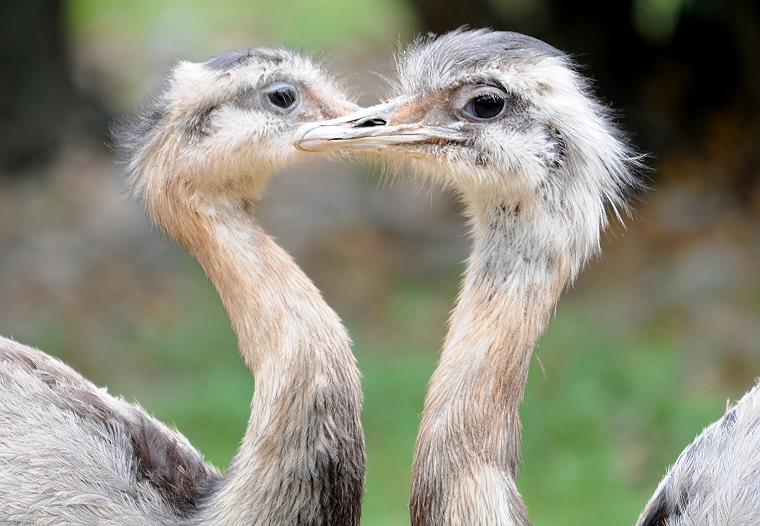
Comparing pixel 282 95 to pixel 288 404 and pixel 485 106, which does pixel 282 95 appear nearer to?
pixel 485 106

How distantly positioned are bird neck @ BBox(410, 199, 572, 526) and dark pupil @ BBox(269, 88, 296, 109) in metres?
0.70

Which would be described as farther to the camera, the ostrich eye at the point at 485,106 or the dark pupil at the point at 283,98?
the dark pupil at the point at 283,98

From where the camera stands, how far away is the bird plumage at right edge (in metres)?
2.86

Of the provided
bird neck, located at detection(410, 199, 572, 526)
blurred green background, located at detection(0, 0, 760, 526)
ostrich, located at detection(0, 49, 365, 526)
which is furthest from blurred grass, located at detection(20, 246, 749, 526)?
bird neck, located at detection(410, 199, 572, 526)

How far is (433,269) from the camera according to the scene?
7258 millimetres

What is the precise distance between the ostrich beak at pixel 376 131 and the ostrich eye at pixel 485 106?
7cm

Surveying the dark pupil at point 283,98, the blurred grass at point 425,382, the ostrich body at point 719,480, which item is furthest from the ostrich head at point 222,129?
the blurred grass at point 425,382

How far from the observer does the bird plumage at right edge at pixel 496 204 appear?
286cm

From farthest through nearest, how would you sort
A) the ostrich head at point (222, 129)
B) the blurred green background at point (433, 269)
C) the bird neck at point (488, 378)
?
the blurred green background at point (433, 269) < the ostrich head at point (222, 129) < the bird neck at point (488, 378)

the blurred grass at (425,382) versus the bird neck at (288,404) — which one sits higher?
the blurred grass at (425,382)

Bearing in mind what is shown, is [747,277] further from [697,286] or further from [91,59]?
[91,59]

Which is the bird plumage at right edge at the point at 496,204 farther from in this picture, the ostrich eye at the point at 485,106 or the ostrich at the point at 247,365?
the ostrich at the point at 247,365

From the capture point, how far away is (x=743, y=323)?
20.6 ft

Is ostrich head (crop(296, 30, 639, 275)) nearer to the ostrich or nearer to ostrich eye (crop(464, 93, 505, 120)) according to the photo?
ostrich eye (crop(464, 93, 505, 120))
